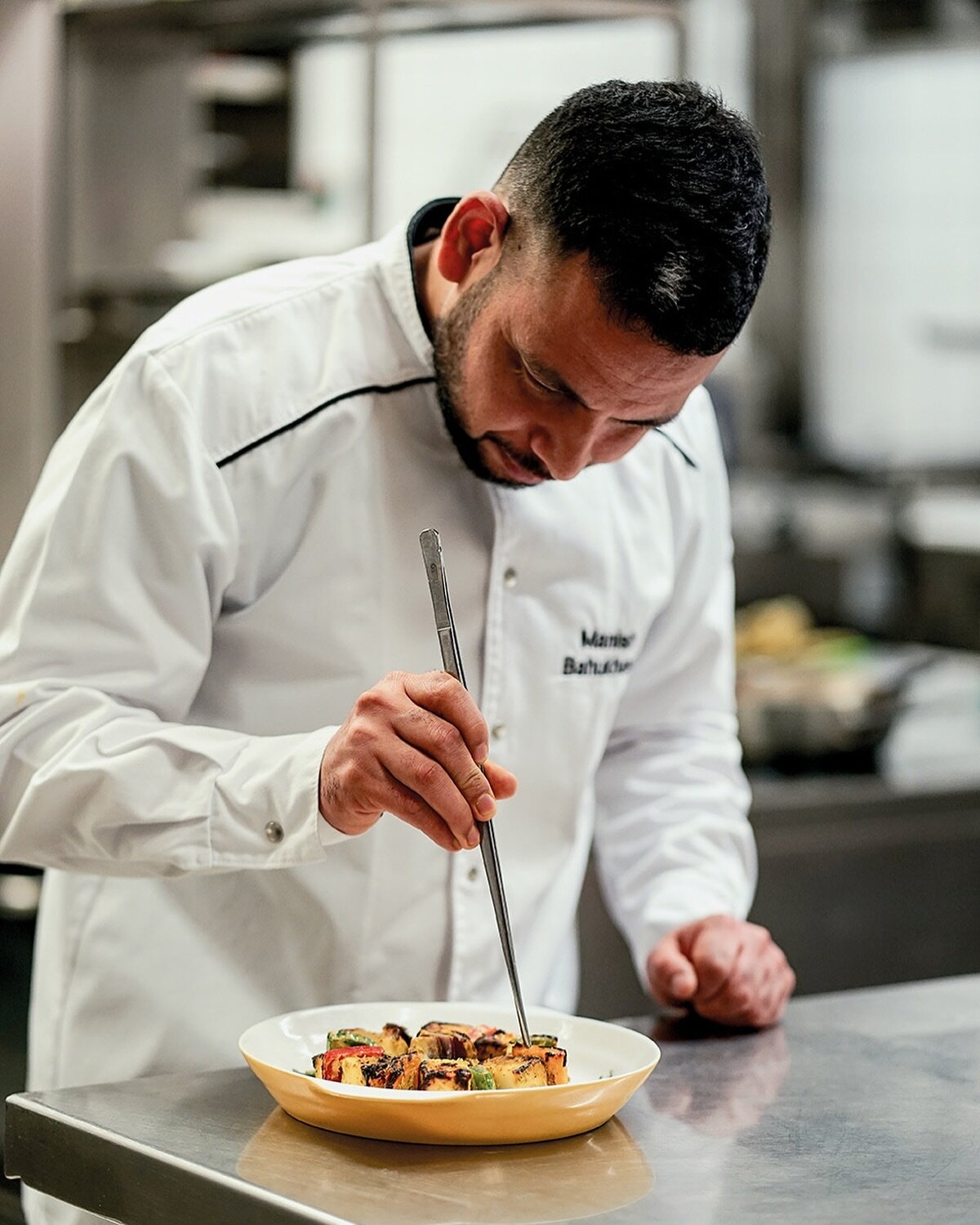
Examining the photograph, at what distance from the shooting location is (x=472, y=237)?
1.56 meters

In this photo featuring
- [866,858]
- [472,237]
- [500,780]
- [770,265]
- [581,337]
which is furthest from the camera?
[770,265]

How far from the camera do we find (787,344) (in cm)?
583

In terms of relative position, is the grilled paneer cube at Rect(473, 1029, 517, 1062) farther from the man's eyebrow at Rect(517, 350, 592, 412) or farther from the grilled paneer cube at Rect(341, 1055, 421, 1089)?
the man's eyebrow at Rect(517, 350, 592, 412)

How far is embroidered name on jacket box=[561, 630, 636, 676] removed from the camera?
1774 millimetres

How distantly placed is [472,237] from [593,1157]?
76cm

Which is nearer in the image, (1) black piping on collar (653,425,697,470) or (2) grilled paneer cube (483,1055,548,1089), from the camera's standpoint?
(2) grilled paneer cube (483,1055,548,1089)

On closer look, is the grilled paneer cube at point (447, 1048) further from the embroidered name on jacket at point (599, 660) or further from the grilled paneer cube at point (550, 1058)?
the embroidered name on jacket at point (599, 660)

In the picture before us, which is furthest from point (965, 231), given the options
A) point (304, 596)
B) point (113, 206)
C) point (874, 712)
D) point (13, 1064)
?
point (304, 596)

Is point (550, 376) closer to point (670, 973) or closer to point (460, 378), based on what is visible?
point (460, 378)

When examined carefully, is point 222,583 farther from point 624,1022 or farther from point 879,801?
point 879,801

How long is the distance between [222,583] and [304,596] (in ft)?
0.30

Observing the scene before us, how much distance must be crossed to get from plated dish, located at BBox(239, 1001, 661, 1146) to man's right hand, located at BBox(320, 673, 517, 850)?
185 mm

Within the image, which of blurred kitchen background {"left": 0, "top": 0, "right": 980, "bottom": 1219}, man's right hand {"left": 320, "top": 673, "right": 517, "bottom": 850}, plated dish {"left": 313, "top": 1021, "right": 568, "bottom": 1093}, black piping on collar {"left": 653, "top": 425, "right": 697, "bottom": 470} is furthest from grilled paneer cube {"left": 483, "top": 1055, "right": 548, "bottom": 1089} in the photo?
blurred kitchen background {"left": 0, "top": 0, "right": 980, "bottom": 1219}

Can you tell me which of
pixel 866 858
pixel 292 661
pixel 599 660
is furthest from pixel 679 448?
pixel 866 858
